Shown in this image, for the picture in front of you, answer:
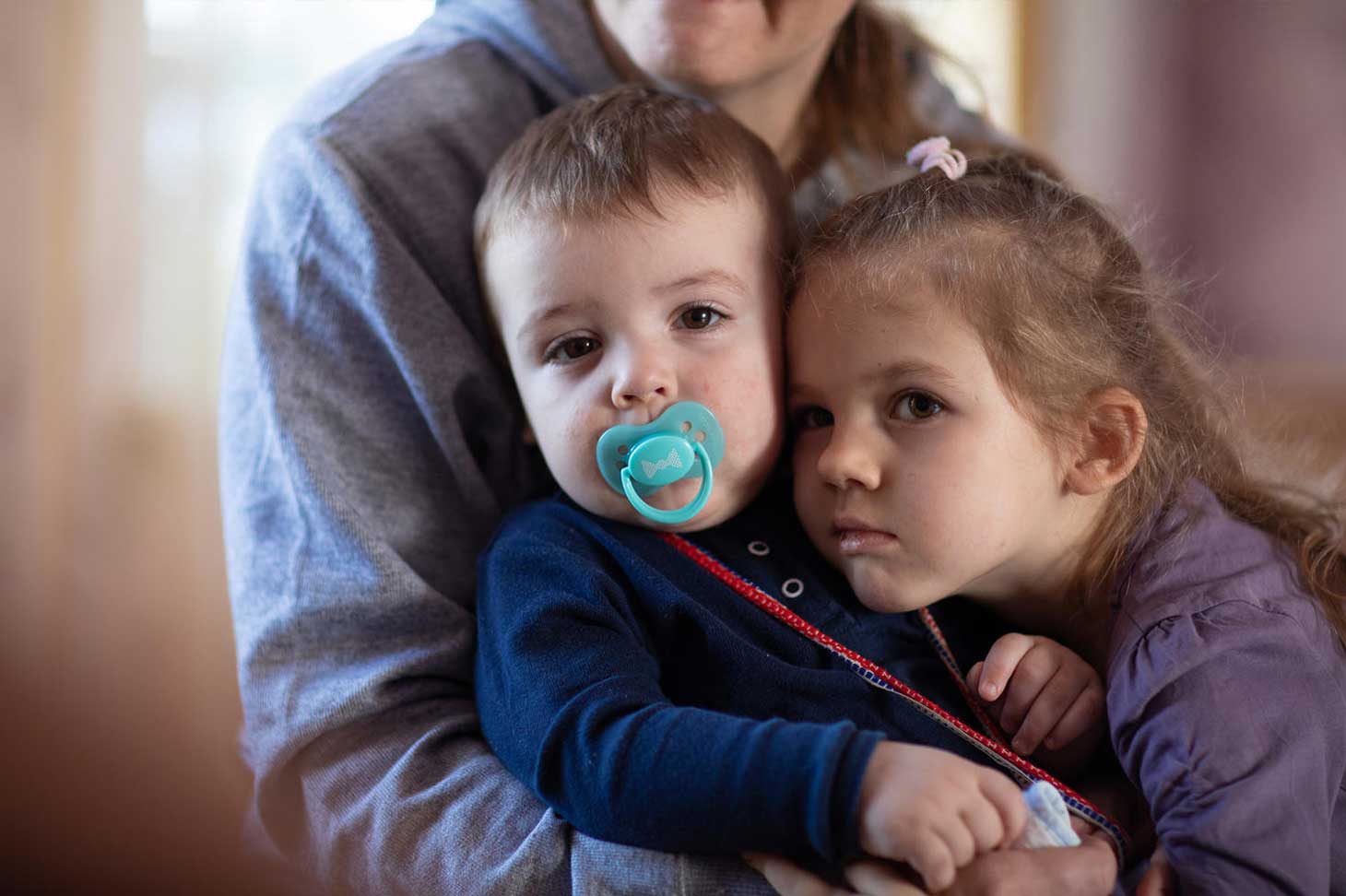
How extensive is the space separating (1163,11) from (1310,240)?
0.62 metres

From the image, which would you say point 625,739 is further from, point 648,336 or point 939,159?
point 939,159

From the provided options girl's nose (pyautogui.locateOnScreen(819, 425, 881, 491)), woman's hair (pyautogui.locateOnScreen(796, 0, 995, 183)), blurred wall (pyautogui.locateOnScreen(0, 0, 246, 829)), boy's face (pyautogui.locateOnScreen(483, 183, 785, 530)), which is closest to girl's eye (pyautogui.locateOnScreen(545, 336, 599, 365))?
boy's face (pyautogui.locateOnScreen(483, 183, 785, 530))

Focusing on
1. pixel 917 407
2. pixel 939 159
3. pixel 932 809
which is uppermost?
pixel 939 159

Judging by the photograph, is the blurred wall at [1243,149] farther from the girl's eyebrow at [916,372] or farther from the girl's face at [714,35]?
the girl's eyebrow at [916,372]

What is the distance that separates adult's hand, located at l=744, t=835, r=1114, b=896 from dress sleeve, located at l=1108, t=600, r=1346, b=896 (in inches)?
2.5

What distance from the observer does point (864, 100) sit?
5.02 feet

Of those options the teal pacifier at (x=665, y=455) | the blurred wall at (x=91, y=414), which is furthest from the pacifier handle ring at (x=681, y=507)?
the blurred wall at (x=91, y=414)

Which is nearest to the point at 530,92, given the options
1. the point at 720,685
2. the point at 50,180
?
the point at 720,685

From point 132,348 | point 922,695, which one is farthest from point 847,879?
point 132,348

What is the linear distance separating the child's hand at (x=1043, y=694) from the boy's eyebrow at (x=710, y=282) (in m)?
0.38

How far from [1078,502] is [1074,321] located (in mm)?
156

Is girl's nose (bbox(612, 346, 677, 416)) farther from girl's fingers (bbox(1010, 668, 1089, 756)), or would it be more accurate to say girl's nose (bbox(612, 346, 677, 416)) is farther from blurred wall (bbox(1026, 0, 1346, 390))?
blurred wall (bbox(1026, 0, 1346, 390))

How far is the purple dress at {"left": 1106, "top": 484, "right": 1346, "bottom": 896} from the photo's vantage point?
0.84 metres

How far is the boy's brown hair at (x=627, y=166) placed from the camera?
1006mm
